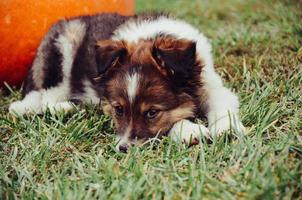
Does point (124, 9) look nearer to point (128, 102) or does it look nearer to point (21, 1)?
point (21, 1)

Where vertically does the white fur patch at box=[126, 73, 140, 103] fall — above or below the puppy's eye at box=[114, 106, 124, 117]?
above

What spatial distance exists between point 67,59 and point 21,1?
0.85m

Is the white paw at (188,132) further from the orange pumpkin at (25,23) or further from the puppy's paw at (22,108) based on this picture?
the orange pumpkin at (25,23)

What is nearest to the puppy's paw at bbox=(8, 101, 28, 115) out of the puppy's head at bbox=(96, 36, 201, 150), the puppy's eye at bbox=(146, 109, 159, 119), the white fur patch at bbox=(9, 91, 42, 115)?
the white fur patch at bbox=(9, 91, 42, 115)

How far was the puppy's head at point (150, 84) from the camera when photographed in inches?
175

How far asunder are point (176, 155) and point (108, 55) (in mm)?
1140

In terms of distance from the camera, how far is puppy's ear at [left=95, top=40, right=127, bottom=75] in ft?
15.3

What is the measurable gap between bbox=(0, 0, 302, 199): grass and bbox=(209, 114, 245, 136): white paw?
0.10 metres

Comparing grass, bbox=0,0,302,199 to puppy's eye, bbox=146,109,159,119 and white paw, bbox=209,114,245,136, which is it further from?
puppy's eye, bbox=146,109,159,119

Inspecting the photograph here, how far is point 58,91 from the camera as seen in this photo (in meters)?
5.94

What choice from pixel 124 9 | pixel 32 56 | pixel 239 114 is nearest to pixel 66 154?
pixel 239 114

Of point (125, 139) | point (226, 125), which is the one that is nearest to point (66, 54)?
point (125, 139)

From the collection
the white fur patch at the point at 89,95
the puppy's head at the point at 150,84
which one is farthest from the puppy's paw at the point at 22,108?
the puppy's head at the point at 150,84

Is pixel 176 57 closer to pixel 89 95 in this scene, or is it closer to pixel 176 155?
pixel 176 155
